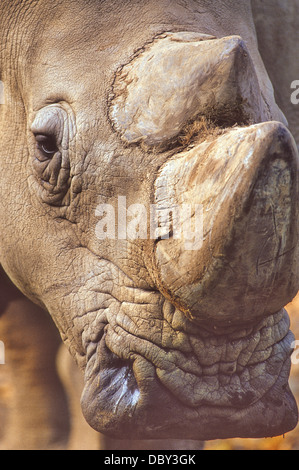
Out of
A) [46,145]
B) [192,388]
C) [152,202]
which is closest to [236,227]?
[152,202]

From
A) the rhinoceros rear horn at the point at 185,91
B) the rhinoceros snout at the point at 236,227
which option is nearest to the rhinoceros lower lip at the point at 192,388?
the rhinoceros snout at the point at 236,227

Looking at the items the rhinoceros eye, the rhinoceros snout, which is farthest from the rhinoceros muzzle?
the rhinoceros eye

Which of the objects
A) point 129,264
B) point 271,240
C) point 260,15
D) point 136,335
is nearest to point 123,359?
point 136,335

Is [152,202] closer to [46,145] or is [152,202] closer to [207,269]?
[207,269]

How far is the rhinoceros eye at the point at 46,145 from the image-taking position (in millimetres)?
1535

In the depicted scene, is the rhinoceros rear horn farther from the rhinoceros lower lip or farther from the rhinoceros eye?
the rhinoceros lower lip

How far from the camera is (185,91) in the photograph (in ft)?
4.30

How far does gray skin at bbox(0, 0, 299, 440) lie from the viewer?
1167 millimetres

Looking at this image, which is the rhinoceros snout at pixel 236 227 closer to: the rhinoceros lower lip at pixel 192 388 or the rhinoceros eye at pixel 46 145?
the rhinoceros lower lip at pixel 192 388

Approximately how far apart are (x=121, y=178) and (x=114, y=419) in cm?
52

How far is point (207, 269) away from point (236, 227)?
4.3 inches
